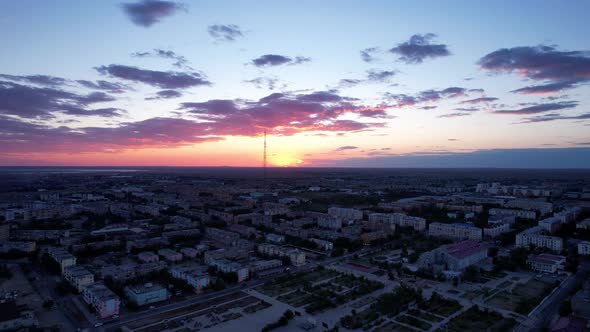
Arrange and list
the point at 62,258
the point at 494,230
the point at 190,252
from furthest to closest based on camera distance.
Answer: the point at 494,230 < the point at 190,252 < the point at 62,258

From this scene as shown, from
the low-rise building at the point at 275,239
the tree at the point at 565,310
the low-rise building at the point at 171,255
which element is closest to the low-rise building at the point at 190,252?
the low-rise building at the point at 171,255

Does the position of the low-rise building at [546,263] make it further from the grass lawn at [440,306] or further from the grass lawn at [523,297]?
the grass lawn at [440,306]

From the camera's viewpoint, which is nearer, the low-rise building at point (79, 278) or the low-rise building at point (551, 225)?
the low-rise building at point (79, 278)

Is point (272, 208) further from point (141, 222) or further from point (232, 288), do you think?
point (232, 288)

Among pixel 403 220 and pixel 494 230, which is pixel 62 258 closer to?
pixel 403 220

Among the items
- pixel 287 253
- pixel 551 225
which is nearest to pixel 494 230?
pixel 551 225

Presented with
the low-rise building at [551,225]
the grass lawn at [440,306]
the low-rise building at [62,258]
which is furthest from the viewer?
the low-rise building at [551,225]

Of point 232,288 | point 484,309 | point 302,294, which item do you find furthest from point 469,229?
point 232,288
